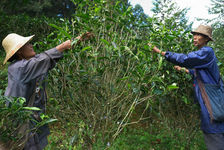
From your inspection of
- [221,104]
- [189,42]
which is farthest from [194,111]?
[189,42]

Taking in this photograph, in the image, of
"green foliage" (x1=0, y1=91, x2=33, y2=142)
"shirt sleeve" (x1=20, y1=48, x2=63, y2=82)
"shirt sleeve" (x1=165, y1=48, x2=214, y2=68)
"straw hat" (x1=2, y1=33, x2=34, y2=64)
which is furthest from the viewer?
"shirt sleeve" (x1=165, y1=48, x2=214, y2=68)

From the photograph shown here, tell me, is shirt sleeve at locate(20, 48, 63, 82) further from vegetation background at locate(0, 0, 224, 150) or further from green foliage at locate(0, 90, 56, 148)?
green foliage at locate(0, 90, 56, 148)

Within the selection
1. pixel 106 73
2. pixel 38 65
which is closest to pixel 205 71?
pixel 106 73

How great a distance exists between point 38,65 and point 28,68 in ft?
0.34

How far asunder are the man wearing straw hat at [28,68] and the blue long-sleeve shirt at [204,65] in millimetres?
1176

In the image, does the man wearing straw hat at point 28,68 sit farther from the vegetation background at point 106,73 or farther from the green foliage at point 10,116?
the green foliage at point 10,116

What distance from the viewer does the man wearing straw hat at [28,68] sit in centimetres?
179

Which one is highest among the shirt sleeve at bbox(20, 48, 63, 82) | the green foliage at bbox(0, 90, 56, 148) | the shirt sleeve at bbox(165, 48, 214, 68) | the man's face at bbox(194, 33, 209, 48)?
the man's face at bbox(194, 33, 209, 48)

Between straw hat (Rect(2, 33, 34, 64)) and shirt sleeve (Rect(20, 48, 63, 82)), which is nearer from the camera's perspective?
shirt sleeve (Rect(20, 48, 63, 82))

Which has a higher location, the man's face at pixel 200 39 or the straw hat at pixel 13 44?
the man's face at pixel 200 39

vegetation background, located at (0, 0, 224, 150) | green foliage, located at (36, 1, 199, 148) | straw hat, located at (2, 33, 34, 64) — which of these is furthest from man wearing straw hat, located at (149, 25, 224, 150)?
straw hat, located at (2, 33, 34, 64)

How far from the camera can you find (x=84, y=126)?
211 centimetres

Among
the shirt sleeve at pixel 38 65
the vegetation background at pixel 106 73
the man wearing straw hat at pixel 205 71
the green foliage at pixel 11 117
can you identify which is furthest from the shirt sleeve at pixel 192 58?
the green foliage at pixel 11 117

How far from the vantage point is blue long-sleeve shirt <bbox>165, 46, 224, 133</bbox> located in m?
2.20
